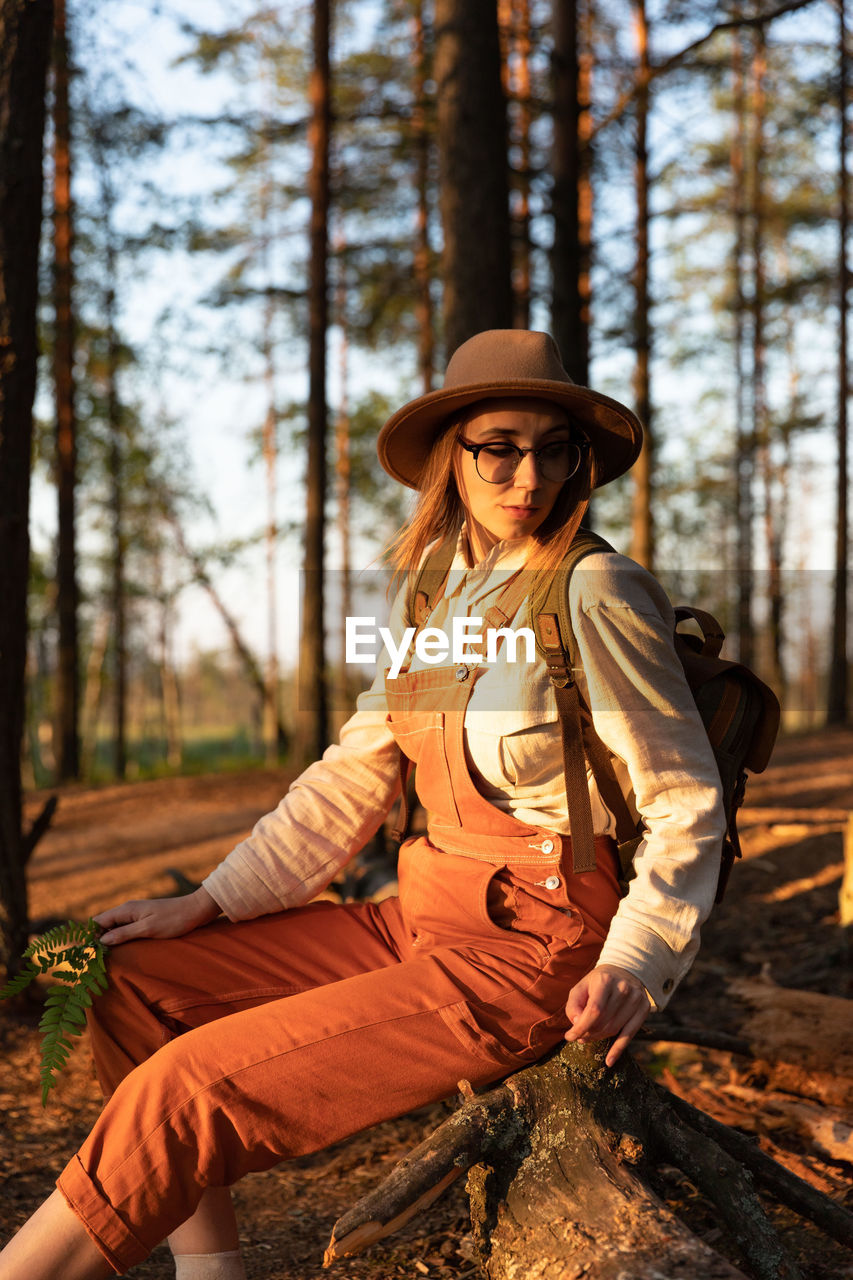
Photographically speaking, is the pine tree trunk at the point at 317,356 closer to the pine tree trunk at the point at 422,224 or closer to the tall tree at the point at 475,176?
the pine tree trunk at the point at 422,224

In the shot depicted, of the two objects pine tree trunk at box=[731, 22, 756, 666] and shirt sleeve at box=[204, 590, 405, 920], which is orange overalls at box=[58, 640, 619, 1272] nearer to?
shirt sleeve at box=[204, 590, 405, 920]

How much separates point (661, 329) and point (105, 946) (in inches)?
677

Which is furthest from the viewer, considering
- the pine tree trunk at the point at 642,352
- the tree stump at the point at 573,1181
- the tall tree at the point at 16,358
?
the pine tree trunk at the point at 642,352

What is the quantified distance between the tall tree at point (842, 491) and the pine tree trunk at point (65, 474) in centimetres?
1135

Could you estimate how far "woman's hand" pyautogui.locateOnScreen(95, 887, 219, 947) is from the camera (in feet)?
7.89

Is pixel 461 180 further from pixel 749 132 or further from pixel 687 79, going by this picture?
pixel 749 132

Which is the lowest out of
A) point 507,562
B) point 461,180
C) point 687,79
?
point 507,562

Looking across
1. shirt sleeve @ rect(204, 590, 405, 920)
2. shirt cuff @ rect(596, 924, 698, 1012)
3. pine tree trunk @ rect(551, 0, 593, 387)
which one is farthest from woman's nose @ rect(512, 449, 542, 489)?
pine tree trunk @ rect(551, 0, 593, 387)

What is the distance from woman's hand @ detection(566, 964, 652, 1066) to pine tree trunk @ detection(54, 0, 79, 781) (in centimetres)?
1339

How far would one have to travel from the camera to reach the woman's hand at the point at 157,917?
241cm

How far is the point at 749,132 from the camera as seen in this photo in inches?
773

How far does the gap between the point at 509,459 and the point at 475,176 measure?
13.2 ft

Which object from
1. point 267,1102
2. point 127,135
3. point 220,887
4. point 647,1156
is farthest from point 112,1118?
point 127,135

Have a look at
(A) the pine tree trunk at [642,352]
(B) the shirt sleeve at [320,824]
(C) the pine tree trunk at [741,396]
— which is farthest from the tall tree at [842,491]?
(B) the shirt sleeve at [320,824]
